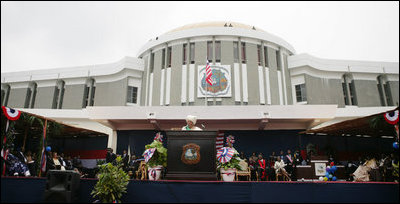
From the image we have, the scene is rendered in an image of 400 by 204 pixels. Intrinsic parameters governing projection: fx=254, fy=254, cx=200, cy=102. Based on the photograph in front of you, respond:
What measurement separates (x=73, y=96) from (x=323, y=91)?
824 inches

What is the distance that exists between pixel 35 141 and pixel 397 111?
60.0 feet

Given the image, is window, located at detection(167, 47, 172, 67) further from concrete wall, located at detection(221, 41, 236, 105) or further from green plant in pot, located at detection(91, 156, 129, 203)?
green plant in pot, located at detection(91, 156, 129, 203)

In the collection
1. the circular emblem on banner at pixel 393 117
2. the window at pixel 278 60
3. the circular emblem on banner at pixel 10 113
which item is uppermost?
the window at pixel 278 60

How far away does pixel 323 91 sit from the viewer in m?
20.5

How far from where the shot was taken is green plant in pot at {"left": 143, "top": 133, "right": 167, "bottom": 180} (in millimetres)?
5285

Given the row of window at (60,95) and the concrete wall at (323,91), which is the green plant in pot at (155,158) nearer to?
the row of window at (60,95)

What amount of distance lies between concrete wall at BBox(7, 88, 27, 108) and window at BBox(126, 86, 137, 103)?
10479mm

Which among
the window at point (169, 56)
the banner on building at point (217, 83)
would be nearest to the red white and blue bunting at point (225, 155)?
the banner on building at point (217, 83)

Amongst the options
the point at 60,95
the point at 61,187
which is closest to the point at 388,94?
the point at 61,187

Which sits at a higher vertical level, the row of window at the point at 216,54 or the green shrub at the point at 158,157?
the row of window at the point at 216,54

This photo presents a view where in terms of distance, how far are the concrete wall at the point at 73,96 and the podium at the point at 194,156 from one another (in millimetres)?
19029

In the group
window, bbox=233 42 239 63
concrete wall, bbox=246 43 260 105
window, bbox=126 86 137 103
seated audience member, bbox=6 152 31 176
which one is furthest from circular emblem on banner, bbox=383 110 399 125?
window, bbox=126 86 137 103

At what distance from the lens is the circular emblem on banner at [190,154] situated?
4.96 meters

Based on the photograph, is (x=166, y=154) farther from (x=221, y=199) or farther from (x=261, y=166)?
(x=261, y=166)
